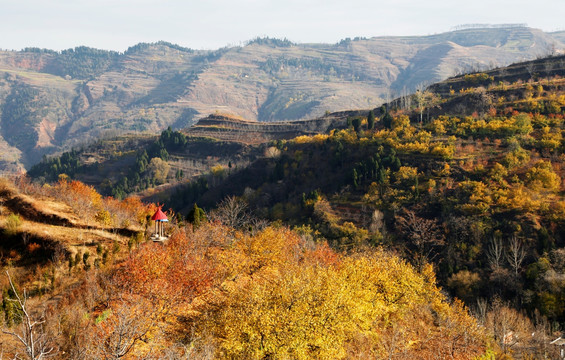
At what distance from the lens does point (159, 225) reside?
48188mm

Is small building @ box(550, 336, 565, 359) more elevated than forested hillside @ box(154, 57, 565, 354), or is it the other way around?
forested hillside @ box(154, 57, 565, 354)

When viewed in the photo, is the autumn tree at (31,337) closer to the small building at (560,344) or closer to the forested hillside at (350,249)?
the forested hillside at (350,249)

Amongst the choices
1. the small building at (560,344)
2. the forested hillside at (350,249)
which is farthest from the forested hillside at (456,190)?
the small building at (560,344)

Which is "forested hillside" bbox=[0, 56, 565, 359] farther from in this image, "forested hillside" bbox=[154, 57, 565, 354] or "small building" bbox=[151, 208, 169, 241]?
"small building" bbox=[151, 208, 169, 241]

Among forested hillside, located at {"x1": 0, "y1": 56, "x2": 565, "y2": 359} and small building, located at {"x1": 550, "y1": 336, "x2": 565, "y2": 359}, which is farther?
small building, located at {"x1": 550, "y1": 336, "x2": 565, "y2": 359}

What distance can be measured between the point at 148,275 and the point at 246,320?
403 inches

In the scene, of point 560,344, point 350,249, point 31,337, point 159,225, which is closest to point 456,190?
point 350,249

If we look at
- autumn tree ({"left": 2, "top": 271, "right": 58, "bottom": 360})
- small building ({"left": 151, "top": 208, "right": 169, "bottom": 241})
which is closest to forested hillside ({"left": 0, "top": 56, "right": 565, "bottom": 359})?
autumn tree ({"left": 2, "top": 271, "right": 58, "bottom": 360})

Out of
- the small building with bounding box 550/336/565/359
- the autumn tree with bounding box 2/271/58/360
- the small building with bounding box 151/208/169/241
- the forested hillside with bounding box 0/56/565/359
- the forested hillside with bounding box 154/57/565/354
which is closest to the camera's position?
the autumn tree with bounding box 2/271/58/360

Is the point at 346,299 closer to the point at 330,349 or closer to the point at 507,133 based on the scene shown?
the point at 330,349

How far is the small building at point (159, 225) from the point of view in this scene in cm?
4612

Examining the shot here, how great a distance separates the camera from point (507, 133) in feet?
298

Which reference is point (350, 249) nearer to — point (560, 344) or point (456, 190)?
point (456, 190)

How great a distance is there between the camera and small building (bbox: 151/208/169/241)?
46125 mm
